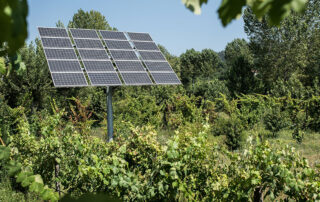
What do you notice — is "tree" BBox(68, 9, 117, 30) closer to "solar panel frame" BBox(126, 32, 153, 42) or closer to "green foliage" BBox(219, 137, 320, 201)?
"solar panel frame" BBox(126, 32, 153, 42)

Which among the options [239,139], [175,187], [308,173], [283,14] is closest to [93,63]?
[239,139]

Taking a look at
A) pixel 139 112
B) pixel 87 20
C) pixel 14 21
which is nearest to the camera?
pixel 14 21

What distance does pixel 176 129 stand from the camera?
505 inches

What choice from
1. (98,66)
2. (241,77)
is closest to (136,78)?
(98,66)

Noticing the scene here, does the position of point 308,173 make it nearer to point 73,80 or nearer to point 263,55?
point 73,80

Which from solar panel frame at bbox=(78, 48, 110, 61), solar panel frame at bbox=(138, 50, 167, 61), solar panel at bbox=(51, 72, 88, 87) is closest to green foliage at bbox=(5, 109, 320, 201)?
solar panel at bbox=(51, 72, 88, 87)

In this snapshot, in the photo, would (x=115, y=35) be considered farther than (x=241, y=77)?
No

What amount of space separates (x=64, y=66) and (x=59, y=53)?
626mm

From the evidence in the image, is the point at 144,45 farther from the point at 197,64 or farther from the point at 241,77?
the point at 197,64

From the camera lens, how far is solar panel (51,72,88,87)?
7.46m

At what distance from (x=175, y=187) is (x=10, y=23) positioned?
2780mm

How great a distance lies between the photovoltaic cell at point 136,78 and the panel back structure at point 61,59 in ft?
3.68

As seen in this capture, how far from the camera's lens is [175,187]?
10.3 feet

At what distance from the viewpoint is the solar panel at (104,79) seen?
7.64 m
